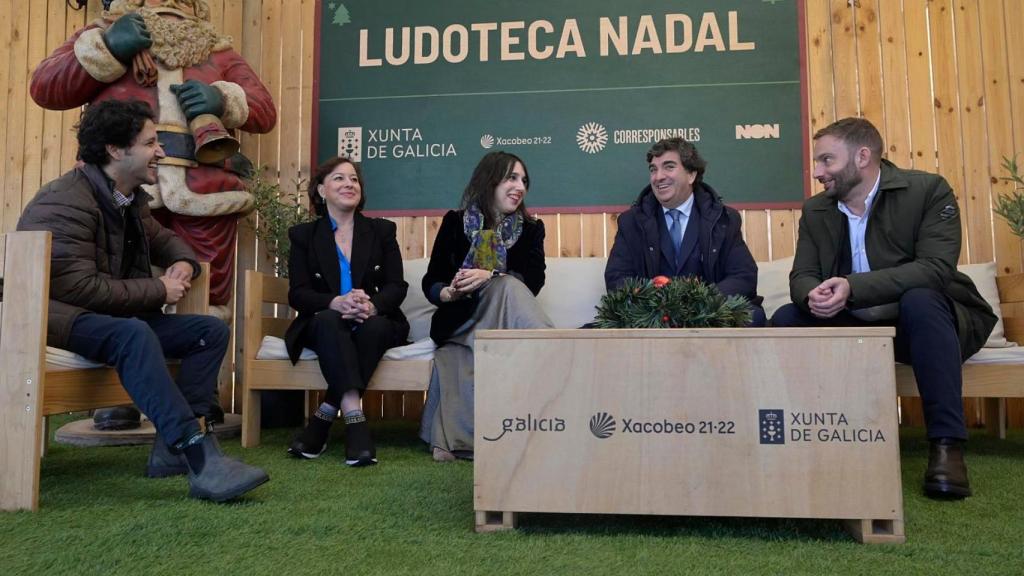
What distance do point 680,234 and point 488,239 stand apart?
70cm

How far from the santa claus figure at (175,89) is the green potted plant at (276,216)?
187 millimetres

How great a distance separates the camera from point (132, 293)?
232cm

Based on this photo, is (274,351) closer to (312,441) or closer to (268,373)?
(268,373)

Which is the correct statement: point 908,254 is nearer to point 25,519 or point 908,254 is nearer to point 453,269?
point 453,269

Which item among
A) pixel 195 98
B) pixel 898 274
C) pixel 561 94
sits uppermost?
pixel 561 94

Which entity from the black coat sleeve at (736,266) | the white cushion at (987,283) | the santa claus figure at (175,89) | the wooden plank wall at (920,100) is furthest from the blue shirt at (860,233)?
the santa claus figure at (175,89)

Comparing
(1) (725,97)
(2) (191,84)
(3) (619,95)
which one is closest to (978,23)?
(1) (725,97)

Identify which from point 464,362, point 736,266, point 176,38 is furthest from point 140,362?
point 736,266

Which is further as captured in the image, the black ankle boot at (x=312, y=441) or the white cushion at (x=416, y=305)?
the white cushion at (x=416, y=305)

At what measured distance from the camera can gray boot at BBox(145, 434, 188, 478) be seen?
7.73 ft

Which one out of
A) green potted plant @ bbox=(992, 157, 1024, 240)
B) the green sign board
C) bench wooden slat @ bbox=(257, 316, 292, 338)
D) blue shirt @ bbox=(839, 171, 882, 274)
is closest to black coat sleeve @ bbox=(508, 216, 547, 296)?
the green sign board

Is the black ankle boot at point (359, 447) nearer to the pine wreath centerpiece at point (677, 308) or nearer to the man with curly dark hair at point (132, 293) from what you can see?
the man with curly dark hair at point (132, 293)

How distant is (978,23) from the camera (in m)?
3.69

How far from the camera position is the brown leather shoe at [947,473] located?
2004 millimetres
